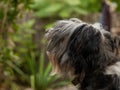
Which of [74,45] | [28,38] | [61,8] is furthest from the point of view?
[61,8]

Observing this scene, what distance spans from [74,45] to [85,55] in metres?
0.13

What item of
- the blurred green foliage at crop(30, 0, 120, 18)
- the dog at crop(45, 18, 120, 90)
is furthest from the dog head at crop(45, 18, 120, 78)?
the blurred green foliage at crop(30, 0, 120, 18)

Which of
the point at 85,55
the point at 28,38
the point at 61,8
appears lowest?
the point at 28,38

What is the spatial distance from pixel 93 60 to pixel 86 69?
99 millimetres

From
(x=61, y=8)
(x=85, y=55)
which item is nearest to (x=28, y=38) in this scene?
(x=61, y=8)

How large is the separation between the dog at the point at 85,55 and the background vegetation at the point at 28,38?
3284 millimetres

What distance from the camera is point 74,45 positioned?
151 inches

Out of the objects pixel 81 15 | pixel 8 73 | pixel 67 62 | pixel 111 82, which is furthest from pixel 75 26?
pixel 81 15

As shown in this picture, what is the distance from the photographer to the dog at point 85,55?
382 centimetres

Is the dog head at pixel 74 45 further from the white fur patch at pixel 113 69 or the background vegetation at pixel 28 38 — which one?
the background vegetation at pixel 28 38

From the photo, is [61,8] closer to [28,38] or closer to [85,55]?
[28,38]

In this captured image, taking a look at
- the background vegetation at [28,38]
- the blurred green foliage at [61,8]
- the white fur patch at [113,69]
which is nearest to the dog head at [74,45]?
the white fur patch at [113,69]

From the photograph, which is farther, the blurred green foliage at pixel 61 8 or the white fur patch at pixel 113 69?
the blurred green foliage at pixel 61 8

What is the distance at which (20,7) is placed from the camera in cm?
731
